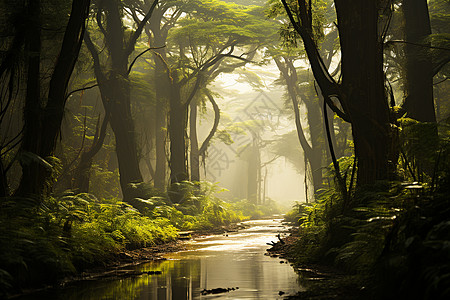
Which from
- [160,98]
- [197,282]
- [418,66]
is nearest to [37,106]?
[197,282]

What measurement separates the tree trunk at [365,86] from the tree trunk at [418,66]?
356cm

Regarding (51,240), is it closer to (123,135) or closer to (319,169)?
(319,169)

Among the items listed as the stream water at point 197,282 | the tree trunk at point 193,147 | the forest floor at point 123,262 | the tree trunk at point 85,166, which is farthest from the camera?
the tree trunk at point 193,147

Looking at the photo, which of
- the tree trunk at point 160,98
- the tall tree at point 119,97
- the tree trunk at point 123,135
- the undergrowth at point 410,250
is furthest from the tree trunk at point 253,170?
the undergrowth at point 410,250

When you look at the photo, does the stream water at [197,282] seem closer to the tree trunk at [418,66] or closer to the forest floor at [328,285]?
the forest floor at [328,285]

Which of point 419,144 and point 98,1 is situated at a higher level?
point 98,1

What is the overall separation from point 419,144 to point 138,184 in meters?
10.5

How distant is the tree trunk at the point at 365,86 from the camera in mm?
6637

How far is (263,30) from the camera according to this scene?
67.9 ft

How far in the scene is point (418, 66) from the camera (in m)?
10.5

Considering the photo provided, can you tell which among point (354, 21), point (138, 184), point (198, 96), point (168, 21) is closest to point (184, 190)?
point (138, 184)

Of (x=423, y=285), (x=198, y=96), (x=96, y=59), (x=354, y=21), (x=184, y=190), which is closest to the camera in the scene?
(x=423, y=285)

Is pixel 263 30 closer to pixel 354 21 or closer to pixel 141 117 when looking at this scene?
pixel 141 117

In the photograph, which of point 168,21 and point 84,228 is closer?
point 84,228
